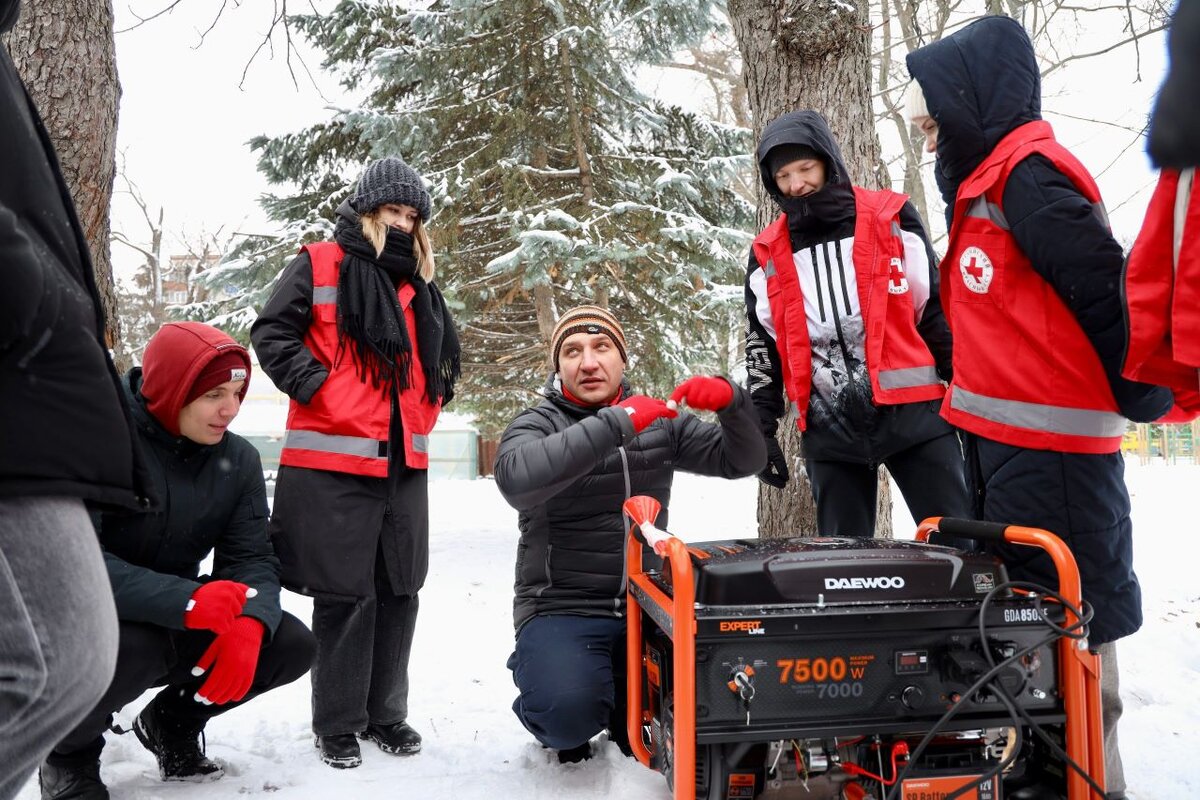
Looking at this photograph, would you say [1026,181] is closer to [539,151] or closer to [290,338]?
[290,338]

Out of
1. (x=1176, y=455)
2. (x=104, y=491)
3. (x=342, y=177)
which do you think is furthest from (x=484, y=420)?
(x=1176, y=455)

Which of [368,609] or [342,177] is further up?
[342,177]

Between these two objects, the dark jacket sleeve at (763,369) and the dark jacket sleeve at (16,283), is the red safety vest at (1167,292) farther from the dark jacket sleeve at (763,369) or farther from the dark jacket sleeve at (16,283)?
the dark jacket sleeve at (16,283)

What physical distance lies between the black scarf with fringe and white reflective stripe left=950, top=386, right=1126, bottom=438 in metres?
1.93

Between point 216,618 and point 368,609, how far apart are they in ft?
2.22

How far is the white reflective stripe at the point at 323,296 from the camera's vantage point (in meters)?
3.21

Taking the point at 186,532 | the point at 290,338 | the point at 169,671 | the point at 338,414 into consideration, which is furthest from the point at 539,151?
the point at 169,671

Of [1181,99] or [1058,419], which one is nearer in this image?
[1181,99]

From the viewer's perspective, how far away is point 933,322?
3021mm

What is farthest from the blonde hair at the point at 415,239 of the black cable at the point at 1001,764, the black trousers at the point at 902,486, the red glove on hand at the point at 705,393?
the black cable at the point at 1001,764

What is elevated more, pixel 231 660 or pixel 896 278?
pixel 896 278

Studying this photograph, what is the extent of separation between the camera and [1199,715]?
3264mm

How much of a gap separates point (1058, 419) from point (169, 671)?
248 centimetres

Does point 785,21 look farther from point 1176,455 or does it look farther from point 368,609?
point 1176,455
